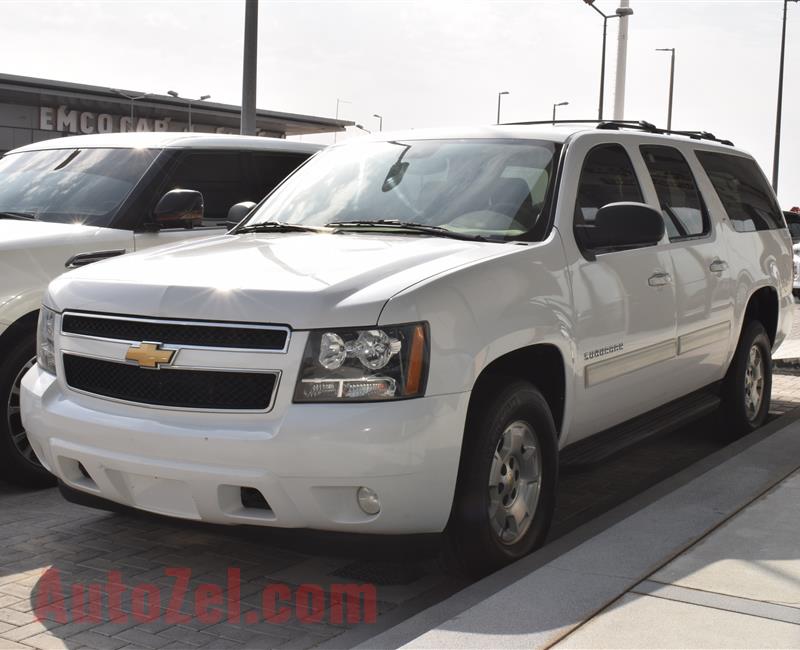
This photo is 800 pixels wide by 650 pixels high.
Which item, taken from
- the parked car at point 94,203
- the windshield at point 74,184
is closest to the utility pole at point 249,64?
the parked car at point 94,203

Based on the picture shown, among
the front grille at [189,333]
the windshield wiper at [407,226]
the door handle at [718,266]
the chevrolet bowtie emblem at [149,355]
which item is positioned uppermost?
the windshield wiper at [407,226]

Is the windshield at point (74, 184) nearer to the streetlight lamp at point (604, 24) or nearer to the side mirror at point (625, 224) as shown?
the side mirror at point (625, 224)

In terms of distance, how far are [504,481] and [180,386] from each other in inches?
53.5

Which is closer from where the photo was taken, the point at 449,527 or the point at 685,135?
the point at 449,527

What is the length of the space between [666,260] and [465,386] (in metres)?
2.19

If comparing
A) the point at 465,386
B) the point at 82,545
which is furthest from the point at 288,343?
the point at 82,545

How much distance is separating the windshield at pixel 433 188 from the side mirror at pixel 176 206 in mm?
912

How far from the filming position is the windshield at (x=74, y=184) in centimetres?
693

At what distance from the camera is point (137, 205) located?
22.8ft

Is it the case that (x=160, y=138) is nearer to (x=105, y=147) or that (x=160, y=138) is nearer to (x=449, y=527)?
(x=105, y=147)

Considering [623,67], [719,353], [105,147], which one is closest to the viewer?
[719,353]

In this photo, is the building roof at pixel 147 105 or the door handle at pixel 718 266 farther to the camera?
the building roof at pixel 147 105

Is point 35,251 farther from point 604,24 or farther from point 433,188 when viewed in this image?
point 604,24

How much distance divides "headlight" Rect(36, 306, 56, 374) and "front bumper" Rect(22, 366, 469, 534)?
0.48m
